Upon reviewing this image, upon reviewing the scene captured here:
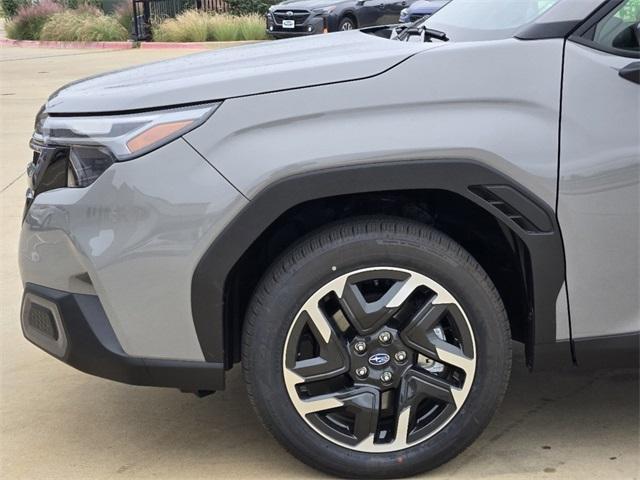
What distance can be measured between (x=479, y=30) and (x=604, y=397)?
5.00ft

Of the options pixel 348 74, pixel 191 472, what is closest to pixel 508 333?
pixel 348 74

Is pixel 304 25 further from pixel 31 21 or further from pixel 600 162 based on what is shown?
pixel 600 162

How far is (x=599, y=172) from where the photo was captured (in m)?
2.89

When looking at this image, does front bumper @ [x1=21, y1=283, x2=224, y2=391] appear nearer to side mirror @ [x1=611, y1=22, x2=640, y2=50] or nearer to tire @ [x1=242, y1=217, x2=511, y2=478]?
tire @ [x1=242, y1=217, x2=511, y2=478]

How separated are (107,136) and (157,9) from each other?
69.1 feet

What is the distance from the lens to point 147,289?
9.67 ft

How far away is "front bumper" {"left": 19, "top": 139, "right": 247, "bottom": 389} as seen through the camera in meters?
2.89

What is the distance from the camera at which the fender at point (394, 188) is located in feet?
9.44

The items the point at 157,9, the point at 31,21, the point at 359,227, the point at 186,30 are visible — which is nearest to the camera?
the point at 359,227

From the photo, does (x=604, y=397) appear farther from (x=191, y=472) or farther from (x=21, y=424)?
(x=21, y=424)

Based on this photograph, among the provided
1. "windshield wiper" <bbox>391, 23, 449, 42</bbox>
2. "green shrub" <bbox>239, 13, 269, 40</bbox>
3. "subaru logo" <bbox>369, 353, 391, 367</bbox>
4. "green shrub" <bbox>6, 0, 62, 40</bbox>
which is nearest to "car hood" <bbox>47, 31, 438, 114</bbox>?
"windshield wiper" <bbox>391, 23, 449, 42</bbox>

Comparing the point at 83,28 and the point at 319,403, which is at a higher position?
the point at 319,403

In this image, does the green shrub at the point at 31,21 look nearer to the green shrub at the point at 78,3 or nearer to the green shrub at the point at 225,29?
the green shrub at the point at 78,3

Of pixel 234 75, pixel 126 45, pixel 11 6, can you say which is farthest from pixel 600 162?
pixel 11 6
